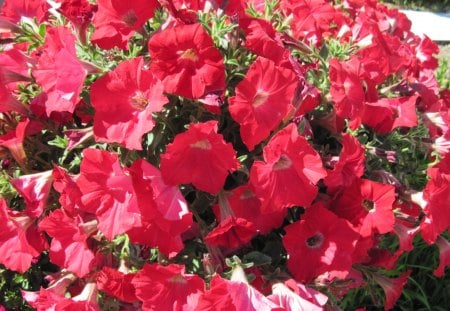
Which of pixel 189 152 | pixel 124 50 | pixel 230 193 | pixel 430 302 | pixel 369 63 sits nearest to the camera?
pixel 189 152

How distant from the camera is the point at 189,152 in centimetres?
144

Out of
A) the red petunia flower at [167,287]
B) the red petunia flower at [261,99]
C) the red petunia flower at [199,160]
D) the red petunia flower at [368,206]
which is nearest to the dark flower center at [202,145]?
the red petunia flower at [199,160]

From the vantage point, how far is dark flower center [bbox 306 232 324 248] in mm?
1679

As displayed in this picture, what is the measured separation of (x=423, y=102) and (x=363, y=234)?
0.87 m

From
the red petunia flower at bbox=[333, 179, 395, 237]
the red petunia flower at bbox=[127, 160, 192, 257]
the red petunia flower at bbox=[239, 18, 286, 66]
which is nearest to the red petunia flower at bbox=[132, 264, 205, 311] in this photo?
the red petunia flower at bbox=[127, 160, 192, 257]

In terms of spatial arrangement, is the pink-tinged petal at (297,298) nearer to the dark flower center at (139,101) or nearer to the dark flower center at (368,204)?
the dark flower center at (368,204)

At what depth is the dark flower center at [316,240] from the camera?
5.51 ft

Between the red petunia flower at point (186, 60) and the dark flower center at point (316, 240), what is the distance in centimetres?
56

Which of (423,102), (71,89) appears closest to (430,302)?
(423,102)

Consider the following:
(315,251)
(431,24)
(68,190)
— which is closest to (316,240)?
(315,251)

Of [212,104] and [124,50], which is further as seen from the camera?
[124,50]

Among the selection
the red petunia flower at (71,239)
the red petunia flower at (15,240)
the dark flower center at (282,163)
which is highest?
the dark flower center at (282,163)

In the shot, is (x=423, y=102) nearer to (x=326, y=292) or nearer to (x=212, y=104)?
(x=326, y=292)

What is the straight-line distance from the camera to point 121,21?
159cm
